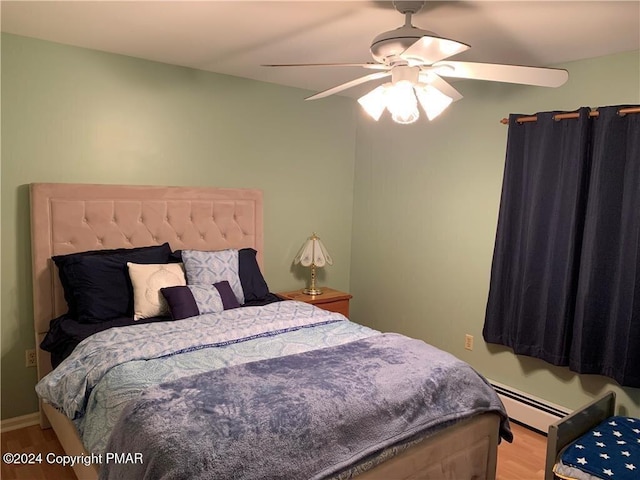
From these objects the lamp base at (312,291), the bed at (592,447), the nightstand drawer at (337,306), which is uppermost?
the lamp base at (312,291)

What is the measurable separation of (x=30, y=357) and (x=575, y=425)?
10.2 ft

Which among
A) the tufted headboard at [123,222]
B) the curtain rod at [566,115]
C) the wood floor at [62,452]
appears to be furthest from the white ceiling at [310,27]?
the wood floor at [62,452]

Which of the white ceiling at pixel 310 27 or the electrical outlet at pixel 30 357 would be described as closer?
the white ceiling at pixel 310 27

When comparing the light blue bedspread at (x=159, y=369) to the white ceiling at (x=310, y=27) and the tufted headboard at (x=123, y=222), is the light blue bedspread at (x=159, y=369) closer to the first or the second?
the tufted headboard at (x=123, y=222)

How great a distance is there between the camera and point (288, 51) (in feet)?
9.42

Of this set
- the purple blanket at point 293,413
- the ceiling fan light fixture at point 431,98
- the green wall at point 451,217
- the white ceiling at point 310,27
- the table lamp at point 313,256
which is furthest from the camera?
the table lamp at point 313,256

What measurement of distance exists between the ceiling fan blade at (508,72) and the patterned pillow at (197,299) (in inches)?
70.1

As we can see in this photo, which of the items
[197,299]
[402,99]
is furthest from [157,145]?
[402,99]

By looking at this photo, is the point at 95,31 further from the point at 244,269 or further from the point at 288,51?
the point at 244,269

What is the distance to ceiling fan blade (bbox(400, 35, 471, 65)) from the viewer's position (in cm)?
164

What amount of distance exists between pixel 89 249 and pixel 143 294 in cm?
53

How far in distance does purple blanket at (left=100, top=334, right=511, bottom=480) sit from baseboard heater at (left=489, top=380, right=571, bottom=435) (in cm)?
105

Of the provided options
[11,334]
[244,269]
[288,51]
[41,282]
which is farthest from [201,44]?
[11,334]

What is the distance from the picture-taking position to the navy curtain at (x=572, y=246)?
2.59 metres
